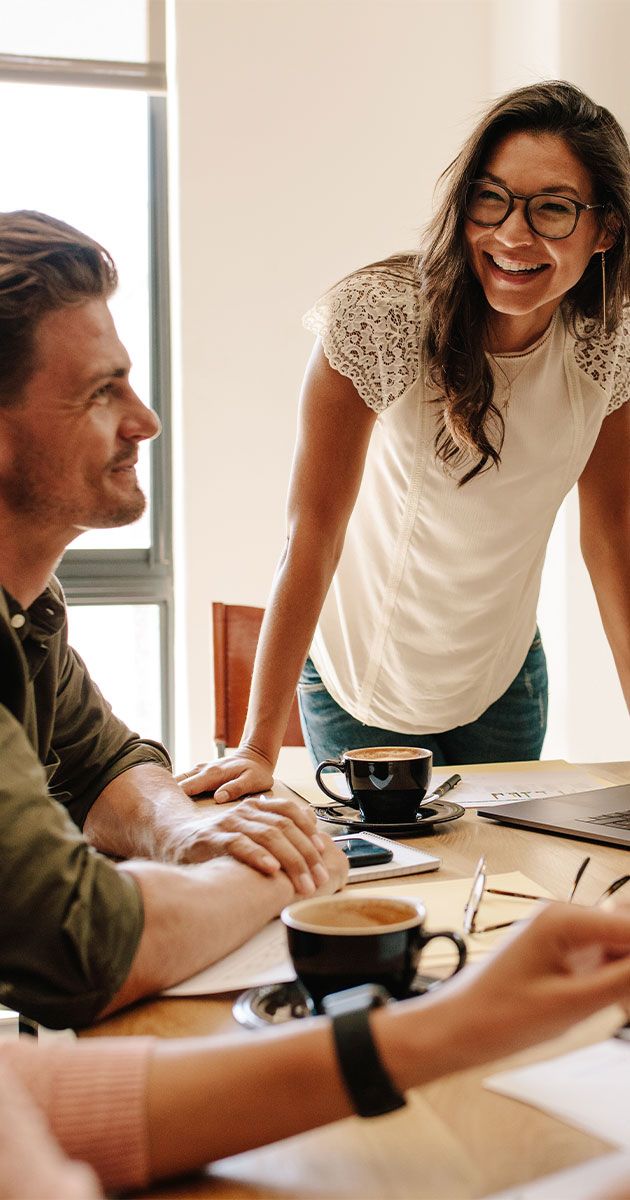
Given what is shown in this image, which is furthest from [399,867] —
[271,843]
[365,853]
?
[271,843]

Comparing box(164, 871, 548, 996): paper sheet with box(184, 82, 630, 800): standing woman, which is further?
box(184, 82, 630, 800): standing woman

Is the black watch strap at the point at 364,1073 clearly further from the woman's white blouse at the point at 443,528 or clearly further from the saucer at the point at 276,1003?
the woman's white blouse at the point at 443,528

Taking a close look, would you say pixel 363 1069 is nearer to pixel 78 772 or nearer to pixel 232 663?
pixel 78 772

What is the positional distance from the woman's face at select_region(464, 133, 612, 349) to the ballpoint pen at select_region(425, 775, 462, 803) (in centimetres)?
64

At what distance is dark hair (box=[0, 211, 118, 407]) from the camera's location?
1.04 m

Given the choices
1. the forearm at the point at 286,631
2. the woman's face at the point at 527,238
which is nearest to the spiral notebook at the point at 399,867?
the forearm at the point at 286,631

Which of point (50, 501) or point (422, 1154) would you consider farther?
point (50, 501)

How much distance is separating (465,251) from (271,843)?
924mm

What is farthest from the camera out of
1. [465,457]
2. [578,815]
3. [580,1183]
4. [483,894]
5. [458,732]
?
[458,732]

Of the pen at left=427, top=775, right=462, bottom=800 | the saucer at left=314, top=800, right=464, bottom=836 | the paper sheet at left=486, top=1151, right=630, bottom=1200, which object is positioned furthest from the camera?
the pen at left=427, top=775, right=462, bottom=800

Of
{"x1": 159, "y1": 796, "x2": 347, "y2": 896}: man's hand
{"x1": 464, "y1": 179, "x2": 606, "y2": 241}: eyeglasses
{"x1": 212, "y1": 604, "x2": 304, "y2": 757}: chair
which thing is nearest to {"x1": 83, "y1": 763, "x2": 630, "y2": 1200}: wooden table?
{"x1": 159, "y1": 796, "x2": 347, "y2": 896}: man's hand

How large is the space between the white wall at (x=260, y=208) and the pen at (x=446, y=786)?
202 cm

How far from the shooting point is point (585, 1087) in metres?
0.60

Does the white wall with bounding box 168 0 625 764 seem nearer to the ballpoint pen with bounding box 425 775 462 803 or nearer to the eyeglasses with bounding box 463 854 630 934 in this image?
the ballpoint pen with bounding box 425 775 462 803
